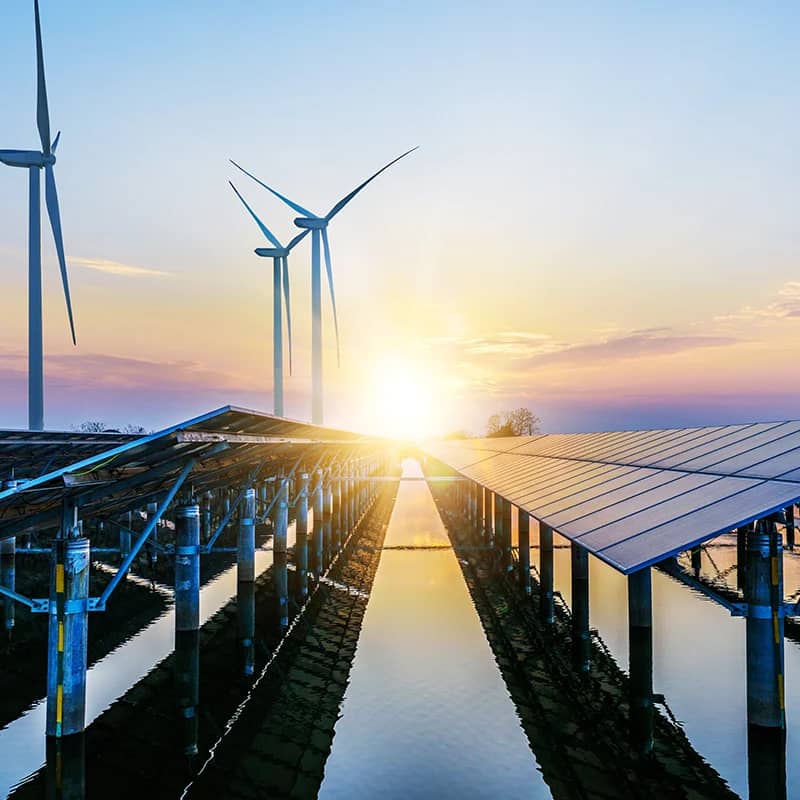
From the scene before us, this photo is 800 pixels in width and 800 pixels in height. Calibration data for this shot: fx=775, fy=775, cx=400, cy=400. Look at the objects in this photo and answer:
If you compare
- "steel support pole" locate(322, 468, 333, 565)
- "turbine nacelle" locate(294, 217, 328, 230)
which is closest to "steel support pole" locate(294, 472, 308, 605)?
"steel support pole" locate(322, 468, 333, 565)

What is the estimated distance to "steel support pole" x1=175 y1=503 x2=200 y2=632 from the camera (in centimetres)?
2432

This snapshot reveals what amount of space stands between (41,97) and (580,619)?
41766mm

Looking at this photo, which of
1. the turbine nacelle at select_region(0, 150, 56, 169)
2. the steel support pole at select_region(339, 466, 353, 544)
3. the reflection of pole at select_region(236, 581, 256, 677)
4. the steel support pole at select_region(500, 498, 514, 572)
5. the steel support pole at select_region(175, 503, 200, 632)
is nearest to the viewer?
the steel support pole at select_region(175, 503, 200, 632)

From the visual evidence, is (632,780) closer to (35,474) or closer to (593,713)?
(593,713)

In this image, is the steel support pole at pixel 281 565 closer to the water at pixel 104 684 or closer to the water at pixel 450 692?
the water at pixel 104 684

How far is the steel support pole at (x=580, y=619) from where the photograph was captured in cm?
2389

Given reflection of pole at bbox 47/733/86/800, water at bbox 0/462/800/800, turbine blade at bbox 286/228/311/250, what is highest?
turbine blade at bbox 286/228/311/250

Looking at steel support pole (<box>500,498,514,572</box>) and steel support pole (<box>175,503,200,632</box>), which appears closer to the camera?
steel support pole (<box>175,503,200,632</box>)

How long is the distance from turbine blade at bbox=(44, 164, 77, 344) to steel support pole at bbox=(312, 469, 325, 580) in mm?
16971

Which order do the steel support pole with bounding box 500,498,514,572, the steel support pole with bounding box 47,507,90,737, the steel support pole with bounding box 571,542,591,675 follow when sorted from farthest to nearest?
the steel support pole with bounding box 500,498,514,572
the steel support pole with bounding box 571,542,591,675
the steel support pole with bounding box 47,507,90,737

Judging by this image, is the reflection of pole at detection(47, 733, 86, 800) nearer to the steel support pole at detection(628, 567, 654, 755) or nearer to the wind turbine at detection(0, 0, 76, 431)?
the steel support pole at detection(628, 567, 654, 755)

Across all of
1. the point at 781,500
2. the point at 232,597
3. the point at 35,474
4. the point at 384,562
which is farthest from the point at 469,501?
the point at 781,500

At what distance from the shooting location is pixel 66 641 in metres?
16.0

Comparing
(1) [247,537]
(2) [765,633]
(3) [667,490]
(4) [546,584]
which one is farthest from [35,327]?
(2) [765,633]
